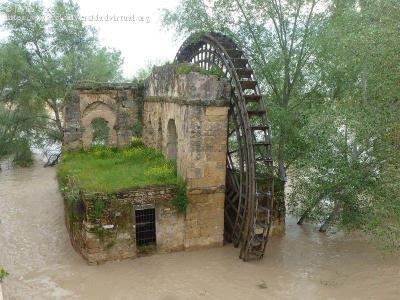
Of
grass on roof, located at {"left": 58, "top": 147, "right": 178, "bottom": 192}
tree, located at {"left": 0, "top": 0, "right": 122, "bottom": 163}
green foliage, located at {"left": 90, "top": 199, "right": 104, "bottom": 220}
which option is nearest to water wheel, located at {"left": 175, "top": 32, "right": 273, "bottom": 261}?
grass on roof, located at {"left": 58, "top": 147, "right": 178, "bottom": 192}

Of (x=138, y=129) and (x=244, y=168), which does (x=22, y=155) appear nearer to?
(x=138, y=129)

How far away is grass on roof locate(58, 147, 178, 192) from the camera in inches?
460

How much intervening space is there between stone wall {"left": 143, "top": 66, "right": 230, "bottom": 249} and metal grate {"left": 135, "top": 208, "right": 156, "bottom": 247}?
0.97 m

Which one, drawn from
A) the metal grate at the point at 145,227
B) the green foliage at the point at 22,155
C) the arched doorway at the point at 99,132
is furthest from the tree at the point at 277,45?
the green foliage at the point at 22,155

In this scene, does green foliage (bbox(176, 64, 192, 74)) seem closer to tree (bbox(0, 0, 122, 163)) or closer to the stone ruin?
the stone ruin

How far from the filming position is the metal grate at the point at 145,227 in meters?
11.5

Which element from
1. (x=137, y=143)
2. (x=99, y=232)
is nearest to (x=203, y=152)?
(x=99, y=232)

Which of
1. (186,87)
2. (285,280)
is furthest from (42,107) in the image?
(285,280)

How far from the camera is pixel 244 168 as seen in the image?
1265cm

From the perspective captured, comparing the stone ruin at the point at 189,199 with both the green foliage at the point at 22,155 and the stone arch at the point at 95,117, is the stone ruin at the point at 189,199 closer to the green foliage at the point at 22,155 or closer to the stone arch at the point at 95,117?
the stone arch at the point at 95,117

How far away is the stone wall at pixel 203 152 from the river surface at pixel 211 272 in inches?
29.6

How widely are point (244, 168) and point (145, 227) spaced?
352 centimetres

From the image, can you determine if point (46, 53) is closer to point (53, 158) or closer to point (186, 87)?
point (53, 158)

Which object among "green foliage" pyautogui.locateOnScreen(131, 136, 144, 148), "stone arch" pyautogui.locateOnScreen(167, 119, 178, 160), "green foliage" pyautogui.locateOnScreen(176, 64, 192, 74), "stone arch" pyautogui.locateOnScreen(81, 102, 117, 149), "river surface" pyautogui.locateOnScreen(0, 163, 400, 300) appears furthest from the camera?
"green foliage" pyautogui.locateOnScreen(131, 136, 144, 148)
